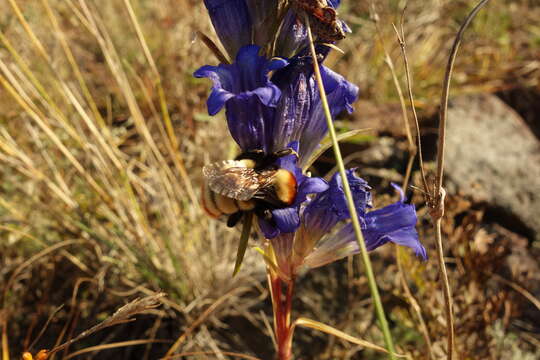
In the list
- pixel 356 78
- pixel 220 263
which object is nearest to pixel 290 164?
pixel 220 263

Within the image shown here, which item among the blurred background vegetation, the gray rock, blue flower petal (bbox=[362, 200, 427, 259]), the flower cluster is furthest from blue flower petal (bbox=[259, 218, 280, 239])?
the gray rock

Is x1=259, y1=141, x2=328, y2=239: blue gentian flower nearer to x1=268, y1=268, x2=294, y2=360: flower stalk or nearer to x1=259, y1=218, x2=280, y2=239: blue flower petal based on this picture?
Result: x1=259, y1=218, x2=280, y2=239: blue flower petal

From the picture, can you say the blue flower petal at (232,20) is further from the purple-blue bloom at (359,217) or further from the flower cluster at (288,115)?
the purple-blue bloom at (359,217)

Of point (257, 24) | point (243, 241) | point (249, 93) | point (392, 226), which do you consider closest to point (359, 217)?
point (392, 226)

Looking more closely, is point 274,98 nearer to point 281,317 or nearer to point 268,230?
point 268,230

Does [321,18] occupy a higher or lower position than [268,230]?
higher

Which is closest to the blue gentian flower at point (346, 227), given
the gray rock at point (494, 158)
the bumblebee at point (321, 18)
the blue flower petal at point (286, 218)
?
the blue flower petal at point (286, 218)

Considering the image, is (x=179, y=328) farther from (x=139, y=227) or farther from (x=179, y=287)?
(x=139, y=227)
